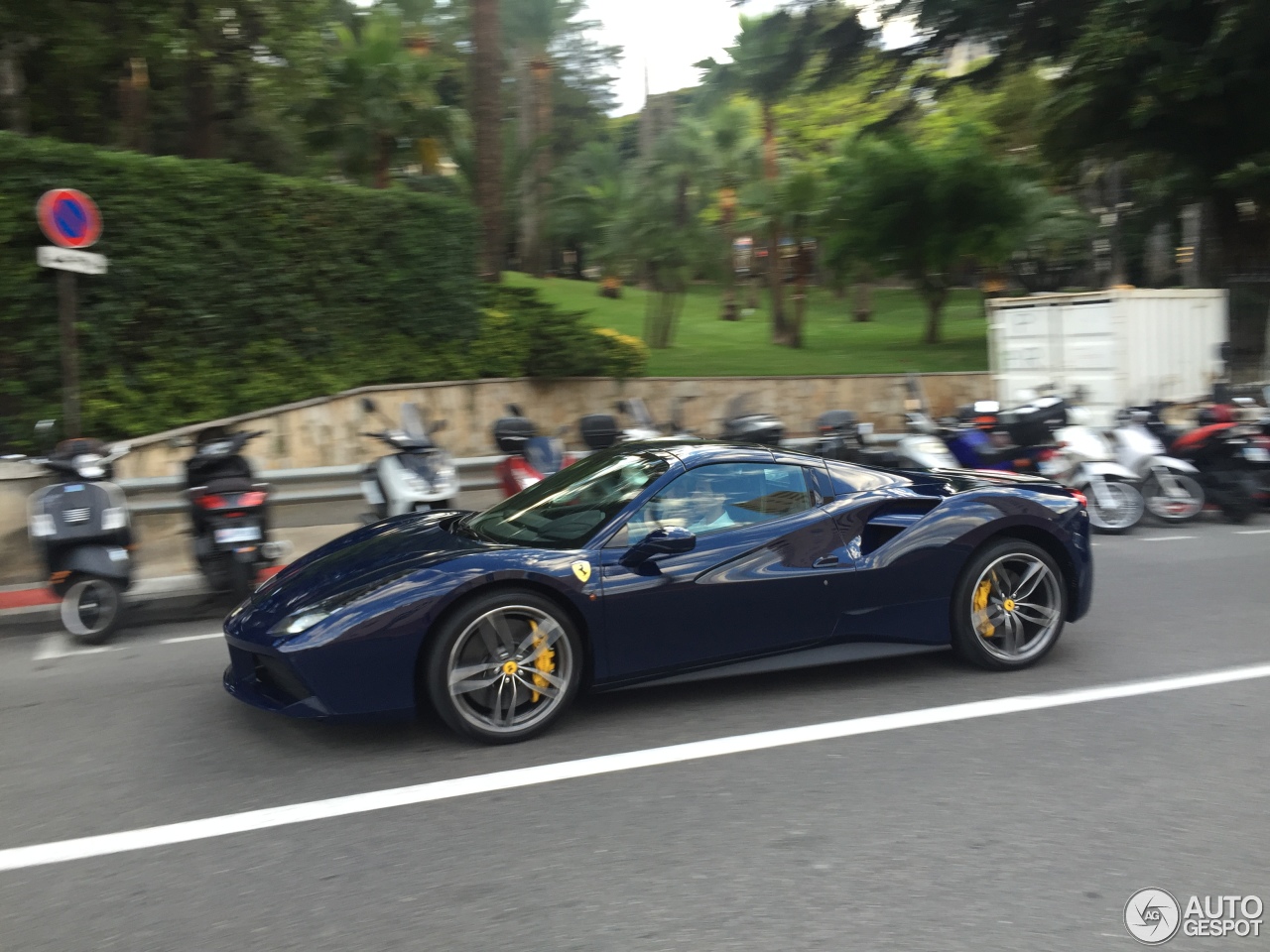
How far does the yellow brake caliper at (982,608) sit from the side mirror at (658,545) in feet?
5.44

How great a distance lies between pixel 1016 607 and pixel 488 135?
452 inches

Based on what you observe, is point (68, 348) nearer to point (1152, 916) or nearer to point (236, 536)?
point (236, 536)

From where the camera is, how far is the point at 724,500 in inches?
205

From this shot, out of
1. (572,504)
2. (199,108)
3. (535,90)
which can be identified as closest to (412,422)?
(572,504)

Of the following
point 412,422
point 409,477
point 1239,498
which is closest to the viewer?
point 409,477

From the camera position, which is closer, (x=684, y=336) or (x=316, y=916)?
(x=316, y=916)

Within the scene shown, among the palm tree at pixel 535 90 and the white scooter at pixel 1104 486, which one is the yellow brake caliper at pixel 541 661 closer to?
the white scooter at pixel 1104 486

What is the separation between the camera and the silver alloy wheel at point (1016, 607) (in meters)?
5.58

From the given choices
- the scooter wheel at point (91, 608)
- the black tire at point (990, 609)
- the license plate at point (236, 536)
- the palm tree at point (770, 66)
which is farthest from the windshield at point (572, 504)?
the palm tree at point (770, 66)

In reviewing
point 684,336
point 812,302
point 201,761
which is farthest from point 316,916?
point 812,302

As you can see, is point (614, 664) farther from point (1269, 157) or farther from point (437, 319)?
point (1269, 157)

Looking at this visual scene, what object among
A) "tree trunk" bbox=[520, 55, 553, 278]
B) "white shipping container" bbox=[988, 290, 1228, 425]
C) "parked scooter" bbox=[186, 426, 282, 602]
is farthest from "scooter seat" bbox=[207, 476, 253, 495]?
"tree trunk" bbox=[520, 55, 553, 278]

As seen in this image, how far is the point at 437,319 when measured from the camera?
13.2 metres

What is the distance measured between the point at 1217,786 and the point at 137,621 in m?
6.57
